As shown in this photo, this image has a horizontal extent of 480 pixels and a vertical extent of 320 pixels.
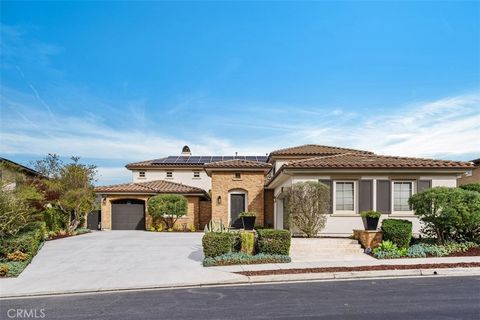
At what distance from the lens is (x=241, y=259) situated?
13367 millimetres

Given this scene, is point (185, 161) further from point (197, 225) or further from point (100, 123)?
point (100, 123)

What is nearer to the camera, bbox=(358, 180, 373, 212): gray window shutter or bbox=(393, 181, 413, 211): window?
bbox=(358, 180, 373, 212): gray window shutter

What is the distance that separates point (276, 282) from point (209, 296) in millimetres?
2314

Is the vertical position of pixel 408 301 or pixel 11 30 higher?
pixel 11 30

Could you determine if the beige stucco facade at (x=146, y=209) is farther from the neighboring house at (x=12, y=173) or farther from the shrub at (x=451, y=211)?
the shrub at (x=451, y=211)

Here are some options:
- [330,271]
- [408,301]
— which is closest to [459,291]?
[408,301]

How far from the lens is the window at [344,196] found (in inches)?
750

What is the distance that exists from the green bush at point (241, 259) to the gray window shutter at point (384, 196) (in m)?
7.29

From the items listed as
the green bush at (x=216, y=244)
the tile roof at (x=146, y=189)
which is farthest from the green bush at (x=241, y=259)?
the tile roof at (x=146, y=189)

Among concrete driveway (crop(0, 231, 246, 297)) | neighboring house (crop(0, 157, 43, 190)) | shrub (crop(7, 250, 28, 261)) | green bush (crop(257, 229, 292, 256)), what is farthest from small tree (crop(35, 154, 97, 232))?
green bush (crop(257, 229, 292, 256))

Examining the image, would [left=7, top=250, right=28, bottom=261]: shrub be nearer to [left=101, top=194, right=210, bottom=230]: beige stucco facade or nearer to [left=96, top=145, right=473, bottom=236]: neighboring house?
[left=96, top=145, right=473, bottom=236]: neighboring house

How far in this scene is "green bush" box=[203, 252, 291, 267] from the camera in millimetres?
13211

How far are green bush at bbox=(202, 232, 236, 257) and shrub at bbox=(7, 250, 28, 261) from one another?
631 cm

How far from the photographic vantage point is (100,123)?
70.7 feet
